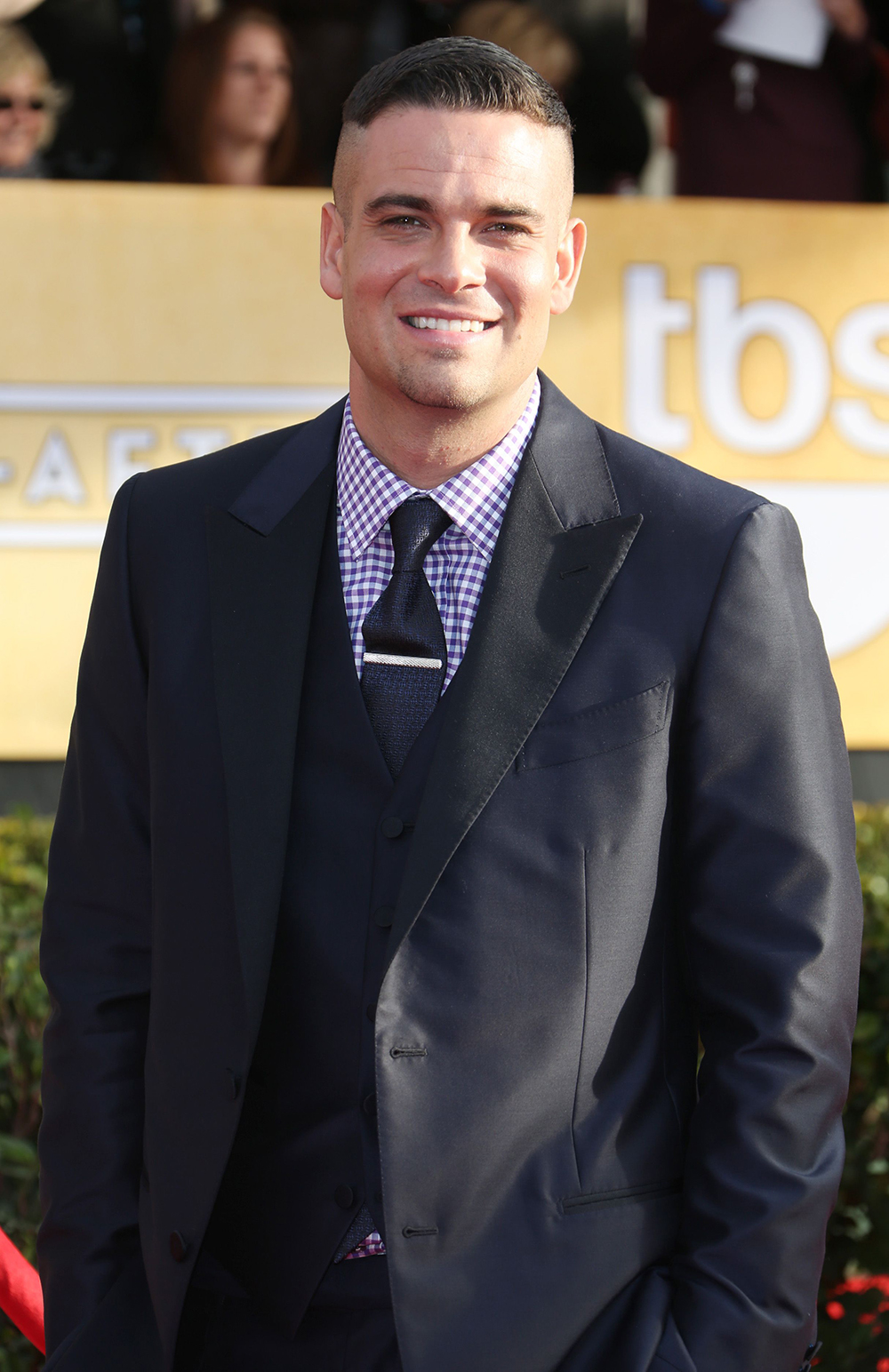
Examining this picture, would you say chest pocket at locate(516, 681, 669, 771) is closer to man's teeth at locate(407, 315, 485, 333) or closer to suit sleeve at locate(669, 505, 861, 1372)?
suit sleeve at locate(669, 505, 861, 1372)

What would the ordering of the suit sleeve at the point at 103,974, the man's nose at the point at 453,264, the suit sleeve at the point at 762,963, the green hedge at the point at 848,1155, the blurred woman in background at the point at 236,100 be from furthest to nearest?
the blurred woman in background at the point at 236,100 < the green hedge at the point at 848,1155 < the suit sleeve at the point at 103,974 < the man's nose at the point at 453,264 < the suit sleeve at the point at 762,963

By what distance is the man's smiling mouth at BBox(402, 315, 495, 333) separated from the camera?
5.16 feet

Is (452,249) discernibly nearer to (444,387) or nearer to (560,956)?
(444,387)

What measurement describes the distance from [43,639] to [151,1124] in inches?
129

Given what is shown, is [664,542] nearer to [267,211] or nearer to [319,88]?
[267,211]

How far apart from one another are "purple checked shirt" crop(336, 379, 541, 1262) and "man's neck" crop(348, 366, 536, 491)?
13 mm

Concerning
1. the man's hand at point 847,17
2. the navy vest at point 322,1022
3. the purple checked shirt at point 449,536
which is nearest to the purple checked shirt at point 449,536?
the purple checked shirt at point 449,536

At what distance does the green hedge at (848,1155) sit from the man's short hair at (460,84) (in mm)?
1600

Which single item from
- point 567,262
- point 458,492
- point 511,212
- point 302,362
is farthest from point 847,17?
point 458,492

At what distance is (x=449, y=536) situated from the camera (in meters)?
1.67

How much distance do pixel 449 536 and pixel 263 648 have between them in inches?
10.1

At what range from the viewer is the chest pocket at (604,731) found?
59.0 inches

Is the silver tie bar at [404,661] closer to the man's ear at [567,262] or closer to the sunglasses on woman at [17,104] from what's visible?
the man's ear at [567,262]

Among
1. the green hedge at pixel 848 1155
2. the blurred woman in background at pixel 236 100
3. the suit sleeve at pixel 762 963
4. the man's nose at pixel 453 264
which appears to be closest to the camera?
the suit sleeve at pixel 762 963
